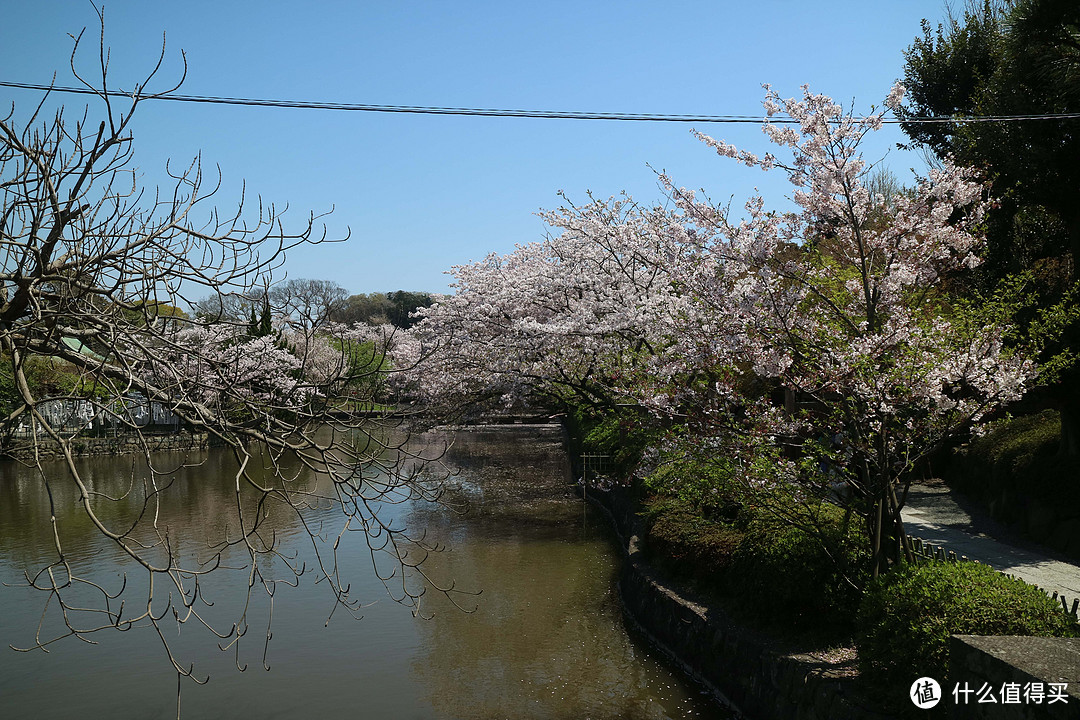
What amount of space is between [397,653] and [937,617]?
6181 mm

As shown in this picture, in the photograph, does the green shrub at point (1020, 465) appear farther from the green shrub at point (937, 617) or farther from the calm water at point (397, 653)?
the calm water at point (397, 653)

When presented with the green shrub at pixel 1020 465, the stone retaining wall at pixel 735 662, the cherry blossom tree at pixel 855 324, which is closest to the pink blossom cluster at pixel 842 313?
the cherry blossom tree at pixel 855 324

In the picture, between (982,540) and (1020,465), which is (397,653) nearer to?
(982,540)

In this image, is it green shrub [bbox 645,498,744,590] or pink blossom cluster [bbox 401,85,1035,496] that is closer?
pink blossom cluster [bbox 401,85,1035,496]

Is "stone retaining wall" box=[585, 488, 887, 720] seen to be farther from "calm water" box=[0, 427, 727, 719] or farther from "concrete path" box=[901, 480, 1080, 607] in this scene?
"concrete path" box=[901, 480, 1080, 607]

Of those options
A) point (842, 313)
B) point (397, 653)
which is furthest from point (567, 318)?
point (842, 313)

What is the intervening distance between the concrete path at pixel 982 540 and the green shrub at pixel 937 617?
2.79 meters

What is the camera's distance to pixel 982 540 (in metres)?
11.0

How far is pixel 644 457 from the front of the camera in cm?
1209

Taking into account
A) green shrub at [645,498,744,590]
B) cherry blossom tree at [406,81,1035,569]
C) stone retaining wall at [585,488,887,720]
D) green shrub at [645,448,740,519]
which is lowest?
stone retaining wall at [585,488,887,720]

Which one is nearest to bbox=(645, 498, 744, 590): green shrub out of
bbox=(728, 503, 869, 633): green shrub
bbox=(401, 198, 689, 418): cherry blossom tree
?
bbox=(728, 503, 869, 633): green shrub

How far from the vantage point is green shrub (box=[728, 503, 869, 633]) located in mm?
7051

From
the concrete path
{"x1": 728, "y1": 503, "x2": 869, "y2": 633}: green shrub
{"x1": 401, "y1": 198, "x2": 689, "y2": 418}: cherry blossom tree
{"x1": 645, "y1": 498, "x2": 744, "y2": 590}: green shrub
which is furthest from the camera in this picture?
{"x1": 401, "y1": 198, "x2": 689, "y2": 418}: cherry blossom tree

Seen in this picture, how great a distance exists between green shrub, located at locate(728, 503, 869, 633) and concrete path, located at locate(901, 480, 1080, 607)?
2.20m
